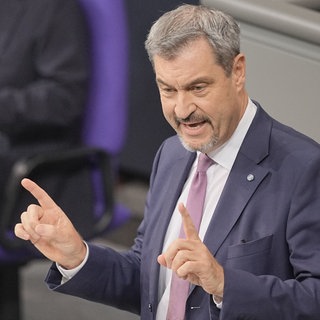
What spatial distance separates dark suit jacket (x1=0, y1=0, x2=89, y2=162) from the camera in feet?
10.1

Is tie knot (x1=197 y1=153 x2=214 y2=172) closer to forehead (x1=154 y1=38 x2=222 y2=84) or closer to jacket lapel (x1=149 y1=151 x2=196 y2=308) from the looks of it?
jacket lapel (x1=149 y1=151 x2=196 y2=308)

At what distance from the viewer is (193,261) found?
1868mm

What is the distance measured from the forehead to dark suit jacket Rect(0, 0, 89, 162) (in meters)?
1.09

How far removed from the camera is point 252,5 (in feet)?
8.37

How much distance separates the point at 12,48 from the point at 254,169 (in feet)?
3.95

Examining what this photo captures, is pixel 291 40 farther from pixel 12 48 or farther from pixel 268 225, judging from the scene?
pixel 12 48

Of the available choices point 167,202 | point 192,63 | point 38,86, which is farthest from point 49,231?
point 38,86

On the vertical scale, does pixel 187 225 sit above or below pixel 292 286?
above

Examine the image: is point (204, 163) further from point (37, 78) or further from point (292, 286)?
point (37, 78)

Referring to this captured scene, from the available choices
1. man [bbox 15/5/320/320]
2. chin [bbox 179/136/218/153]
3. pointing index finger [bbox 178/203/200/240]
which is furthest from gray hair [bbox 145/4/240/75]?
pointing index finger [bbox 178/203/200/240]

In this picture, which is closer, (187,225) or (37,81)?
(187,225)

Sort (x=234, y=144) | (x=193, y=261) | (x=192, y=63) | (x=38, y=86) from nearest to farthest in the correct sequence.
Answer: (x=193, y=261) < (x=192, y=63) < (x=234, y=144) < (x=38, y=86)

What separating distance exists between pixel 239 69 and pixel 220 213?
239 mm

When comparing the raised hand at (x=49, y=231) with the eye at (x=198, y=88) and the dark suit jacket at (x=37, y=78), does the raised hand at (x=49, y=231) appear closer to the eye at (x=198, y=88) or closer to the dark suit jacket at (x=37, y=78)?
the eye at (x=198, y=88)
